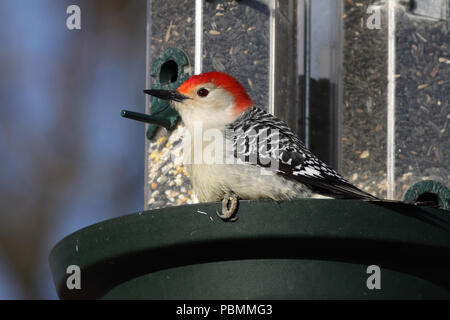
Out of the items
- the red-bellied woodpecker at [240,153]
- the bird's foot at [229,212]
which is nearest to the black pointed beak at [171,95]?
the red-bellied woodpecker at [240,153]

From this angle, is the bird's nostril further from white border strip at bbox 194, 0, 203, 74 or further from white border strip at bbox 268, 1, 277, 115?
white border strip at bbox 268, 1, 277, 115

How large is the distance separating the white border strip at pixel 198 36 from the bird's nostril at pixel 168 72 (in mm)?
207

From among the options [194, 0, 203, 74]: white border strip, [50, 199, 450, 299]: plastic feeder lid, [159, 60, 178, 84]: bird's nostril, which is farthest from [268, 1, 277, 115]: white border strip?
[50, 199, 450, 299]: plastic feeder lid

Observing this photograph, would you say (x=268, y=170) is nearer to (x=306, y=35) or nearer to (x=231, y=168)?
(x=231, y=168)

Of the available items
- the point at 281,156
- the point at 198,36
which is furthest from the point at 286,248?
the point at 198,36

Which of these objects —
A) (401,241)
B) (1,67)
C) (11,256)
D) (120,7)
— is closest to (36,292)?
(11,256)

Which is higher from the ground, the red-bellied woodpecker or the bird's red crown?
the bird's red crown

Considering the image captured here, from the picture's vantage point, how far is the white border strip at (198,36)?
239 inches

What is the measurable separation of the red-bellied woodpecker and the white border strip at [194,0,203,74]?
1.68ft

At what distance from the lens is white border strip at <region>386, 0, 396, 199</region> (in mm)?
5921

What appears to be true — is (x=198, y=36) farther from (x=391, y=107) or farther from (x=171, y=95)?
(x=391, y=107)

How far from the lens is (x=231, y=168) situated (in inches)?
196

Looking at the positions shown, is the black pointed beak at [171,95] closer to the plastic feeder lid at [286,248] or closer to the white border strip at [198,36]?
the white border strip at [198,36]

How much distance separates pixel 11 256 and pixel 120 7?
2996 millimetres
